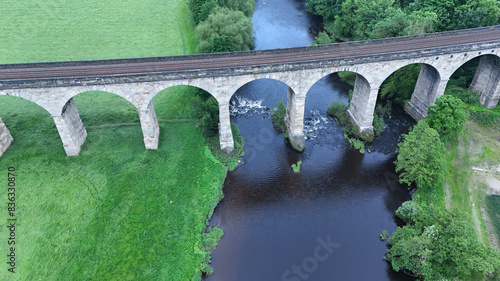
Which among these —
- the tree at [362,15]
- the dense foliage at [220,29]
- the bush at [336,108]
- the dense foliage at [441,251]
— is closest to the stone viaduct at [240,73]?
the bush at [336,108]

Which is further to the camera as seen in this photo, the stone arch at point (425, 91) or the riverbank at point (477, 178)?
the stone arch at point (425, 91)

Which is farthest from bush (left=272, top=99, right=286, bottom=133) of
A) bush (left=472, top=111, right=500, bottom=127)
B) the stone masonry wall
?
the stone masonry wall

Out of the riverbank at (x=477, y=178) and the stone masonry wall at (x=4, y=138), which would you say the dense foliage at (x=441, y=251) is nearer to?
the riverbank at (x=477, y=178)

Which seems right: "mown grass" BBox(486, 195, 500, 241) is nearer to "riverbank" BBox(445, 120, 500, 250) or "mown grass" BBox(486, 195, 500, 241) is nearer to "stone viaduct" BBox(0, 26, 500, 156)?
"riverbank" BBox(445, 120, 500, 250)

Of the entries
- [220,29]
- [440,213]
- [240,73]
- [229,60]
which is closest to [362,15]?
[220,29]

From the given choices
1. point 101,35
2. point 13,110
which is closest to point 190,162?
point 13,110
